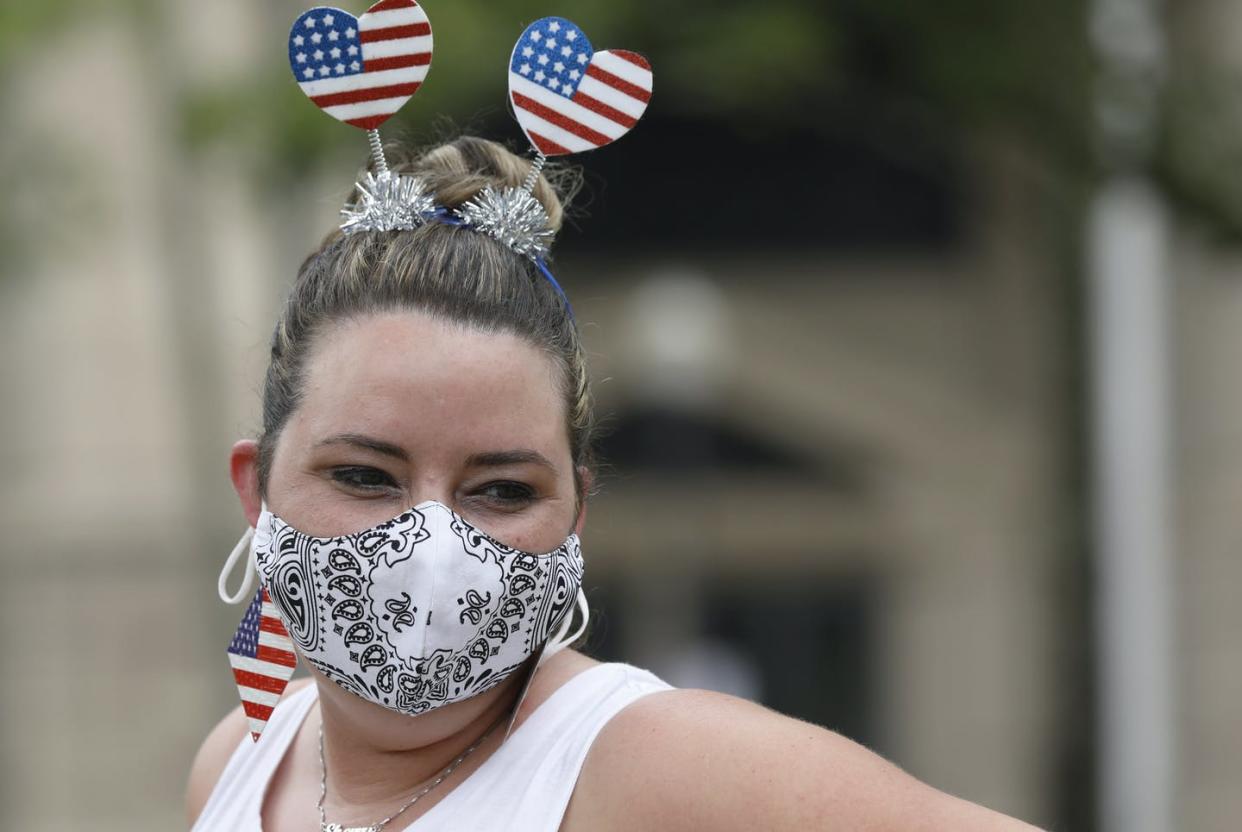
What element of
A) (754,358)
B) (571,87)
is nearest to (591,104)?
(571,87)

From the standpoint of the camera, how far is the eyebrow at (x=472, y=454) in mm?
2299

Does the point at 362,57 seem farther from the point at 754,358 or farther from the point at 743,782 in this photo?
the point at 754,358

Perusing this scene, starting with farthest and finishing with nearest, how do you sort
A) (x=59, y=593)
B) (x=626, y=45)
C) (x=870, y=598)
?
(x=870, y=598) < (x=59, y=593) < (x=626, y=45)

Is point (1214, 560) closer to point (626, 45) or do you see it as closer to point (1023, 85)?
point (1023, 85)

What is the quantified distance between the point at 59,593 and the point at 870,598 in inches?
258

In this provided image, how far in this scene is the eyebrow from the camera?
230 centimetres

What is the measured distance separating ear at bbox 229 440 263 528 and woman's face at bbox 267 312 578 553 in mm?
147

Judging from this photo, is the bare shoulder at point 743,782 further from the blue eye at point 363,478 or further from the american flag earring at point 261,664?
the american flag earring at point 261,664

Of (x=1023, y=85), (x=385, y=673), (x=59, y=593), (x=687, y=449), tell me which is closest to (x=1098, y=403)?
(x=1023, y=85)

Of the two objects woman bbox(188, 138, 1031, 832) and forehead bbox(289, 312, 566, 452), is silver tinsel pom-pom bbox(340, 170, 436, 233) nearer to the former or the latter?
woman bbox(188, 138, 1031, 832)

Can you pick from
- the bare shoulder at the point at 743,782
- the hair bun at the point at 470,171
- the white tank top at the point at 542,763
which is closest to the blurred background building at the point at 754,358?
the hair bun at the point at 470,171

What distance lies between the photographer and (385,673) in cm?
230

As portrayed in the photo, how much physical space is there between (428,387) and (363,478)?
0.52ft

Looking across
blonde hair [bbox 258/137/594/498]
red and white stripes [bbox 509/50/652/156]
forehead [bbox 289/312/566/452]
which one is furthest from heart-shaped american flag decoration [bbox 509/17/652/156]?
forehead [bbox 289/312/566/452]
